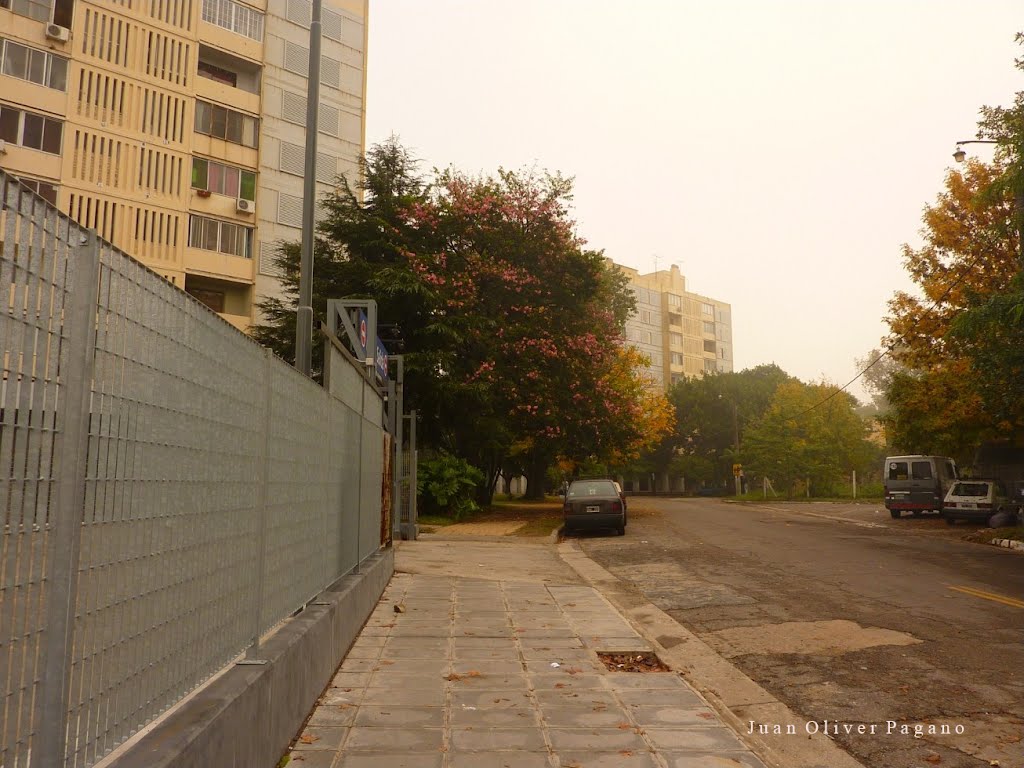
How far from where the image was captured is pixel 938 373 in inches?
980

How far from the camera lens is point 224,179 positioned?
113ft

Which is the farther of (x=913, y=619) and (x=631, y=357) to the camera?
(x=631, y=357)

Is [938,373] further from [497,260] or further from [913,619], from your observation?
[913,619]

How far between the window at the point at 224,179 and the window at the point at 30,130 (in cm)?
533

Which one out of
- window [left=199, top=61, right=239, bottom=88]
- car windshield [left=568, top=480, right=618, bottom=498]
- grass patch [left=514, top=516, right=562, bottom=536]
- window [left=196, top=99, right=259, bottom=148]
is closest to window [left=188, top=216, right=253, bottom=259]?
window [left=196, top=99, right=259, bottom=148]

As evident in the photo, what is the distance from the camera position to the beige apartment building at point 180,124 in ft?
95.4

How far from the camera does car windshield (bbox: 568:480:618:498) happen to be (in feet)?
72.7

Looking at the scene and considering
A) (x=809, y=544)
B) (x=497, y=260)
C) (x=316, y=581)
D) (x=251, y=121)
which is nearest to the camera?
(x=316, y=581)

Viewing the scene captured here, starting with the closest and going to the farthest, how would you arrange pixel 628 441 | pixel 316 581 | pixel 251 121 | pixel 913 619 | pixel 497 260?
pixel 316 581 < pixel 913 619 < pixel 497 260 < pixel 628 441 < pixel 251 121

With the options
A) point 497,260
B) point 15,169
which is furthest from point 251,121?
point 497,260

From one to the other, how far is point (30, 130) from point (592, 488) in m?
23.7

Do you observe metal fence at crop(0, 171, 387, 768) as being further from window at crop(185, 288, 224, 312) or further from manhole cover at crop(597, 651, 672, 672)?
window at crop(185, 288, 224, 312)

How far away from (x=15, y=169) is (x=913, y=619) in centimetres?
3111

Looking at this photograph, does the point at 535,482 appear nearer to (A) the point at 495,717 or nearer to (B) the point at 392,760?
(A) the point at 495,717
